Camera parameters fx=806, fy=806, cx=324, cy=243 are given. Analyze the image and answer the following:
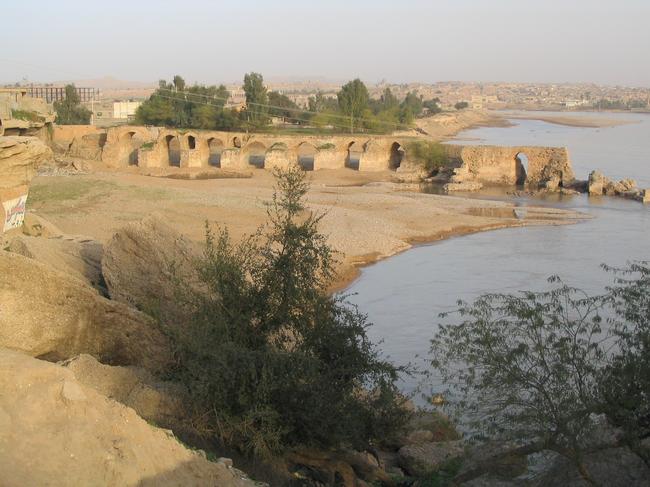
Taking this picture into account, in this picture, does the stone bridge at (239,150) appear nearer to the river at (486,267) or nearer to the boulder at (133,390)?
the river at (486,267)

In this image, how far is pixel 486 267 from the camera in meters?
26.9

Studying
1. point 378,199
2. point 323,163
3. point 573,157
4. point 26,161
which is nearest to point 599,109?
point 573,157

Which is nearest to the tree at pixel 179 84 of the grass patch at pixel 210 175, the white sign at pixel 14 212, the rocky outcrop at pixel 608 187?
the grass patch at pixel 210 175

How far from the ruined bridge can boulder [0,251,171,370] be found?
1519 inches

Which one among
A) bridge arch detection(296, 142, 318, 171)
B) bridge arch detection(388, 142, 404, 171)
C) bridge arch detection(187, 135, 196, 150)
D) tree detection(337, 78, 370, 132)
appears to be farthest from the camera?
tree detection(337, 78, 370, 132)

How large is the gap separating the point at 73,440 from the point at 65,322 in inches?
168

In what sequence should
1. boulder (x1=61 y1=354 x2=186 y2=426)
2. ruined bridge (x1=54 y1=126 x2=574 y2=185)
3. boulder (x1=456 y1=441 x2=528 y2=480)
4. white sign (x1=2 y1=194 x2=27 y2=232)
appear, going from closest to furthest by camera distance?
1. boulder (x1=61 y1=354 x2=186 y2=426)
2. boulder (x1=456 y1=441 x2=528 y2=480)
3. white sign (x1=2 y1=194 x2=27 y2=232)
4. ruined bridge (x1=54 y1=126 x2=574 y2=185)

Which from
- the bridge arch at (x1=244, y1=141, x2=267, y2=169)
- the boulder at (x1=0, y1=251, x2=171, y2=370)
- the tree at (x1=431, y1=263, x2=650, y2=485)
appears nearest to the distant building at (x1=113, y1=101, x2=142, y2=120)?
the bridge arch at (x1=244, y1=141, x2=267, y2=169)

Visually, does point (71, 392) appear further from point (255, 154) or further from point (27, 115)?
point (255, 154)

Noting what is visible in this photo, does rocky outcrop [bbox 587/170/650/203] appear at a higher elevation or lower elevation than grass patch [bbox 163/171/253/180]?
higher

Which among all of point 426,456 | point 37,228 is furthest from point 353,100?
point 426,456

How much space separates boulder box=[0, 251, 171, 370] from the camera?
32.4 ft

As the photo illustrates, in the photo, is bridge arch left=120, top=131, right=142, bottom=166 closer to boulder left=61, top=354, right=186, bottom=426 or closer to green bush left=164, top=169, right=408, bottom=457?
green bush left=164, top=169, right=408, bottom=457

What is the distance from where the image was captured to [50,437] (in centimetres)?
612
